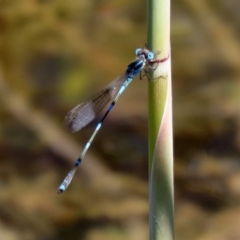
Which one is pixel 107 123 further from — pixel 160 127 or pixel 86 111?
pixel 160 127

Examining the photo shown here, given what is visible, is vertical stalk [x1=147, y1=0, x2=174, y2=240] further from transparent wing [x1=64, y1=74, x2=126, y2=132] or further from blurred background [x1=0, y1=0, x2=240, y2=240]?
blurred background [x1=0, y1=0, x2=240, y2=240]

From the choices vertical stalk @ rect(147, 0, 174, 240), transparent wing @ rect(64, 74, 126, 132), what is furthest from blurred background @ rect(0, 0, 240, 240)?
vertical stalk @ rect(147, 0, 174, 240)

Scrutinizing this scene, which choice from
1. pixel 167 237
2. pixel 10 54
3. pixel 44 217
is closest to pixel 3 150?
pixel 44 217

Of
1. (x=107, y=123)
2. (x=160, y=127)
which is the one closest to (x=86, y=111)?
(x=107, y=123)

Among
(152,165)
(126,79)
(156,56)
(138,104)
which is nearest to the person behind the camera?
(156,56)

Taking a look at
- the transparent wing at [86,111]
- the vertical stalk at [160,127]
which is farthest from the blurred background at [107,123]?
the vertical stalk at [160,127]

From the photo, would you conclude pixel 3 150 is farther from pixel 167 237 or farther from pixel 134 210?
pixel 167 237
